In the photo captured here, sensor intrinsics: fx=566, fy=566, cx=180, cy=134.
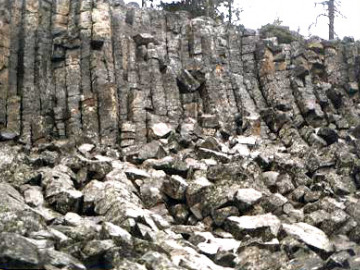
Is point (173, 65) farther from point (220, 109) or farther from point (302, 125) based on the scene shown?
point (302, 125)

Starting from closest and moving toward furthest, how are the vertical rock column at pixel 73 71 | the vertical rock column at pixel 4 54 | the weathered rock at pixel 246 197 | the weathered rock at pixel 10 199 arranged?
1. the weathered rock at pixel 10 199
2. the weathered rock at pixel 246 197
3. the vertical rock column at pixel 4 54
4. the vertical rock column at pixel 73 71

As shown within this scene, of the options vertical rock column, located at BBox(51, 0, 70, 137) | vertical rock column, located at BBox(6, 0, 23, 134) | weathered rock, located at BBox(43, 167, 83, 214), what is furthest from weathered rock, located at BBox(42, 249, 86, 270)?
vertical rock column, located at BBox(51, 0, 70, 137)

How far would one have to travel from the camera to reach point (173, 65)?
52.8 metres

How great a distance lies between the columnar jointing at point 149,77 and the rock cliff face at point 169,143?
12 centimetres

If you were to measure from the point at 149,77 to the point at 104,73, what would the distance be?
165 inches

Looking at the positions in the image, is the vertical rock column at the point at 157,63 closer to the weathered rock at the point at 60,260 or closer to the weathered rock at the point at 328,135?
the weathered rock at the point at 328,135

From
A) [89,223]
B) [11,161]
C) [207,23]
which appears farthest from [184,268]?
[207,23]

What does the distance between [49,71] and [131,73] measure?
23.2 ft

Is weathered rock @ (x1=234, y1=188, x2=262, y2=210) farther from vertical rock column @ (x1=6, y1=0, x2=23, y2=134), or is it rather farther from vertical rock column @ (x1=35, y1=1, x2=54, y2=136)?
vertical rock column @ (x1=6, y1=0, x2=23, y2=134)

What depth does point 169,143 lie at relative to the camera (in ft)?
142

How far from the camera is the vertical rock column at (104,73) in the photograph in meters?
45.5

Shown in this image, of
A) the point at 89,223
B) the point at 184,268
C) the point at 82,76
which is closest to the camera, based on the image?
the point at 184,268

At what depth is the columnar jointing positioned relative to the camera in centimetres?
4609

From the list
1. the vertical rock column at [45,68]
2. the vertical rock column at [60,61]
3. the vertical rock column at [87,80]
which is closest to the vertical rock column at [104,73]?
the vertical rock column at [87,80]
